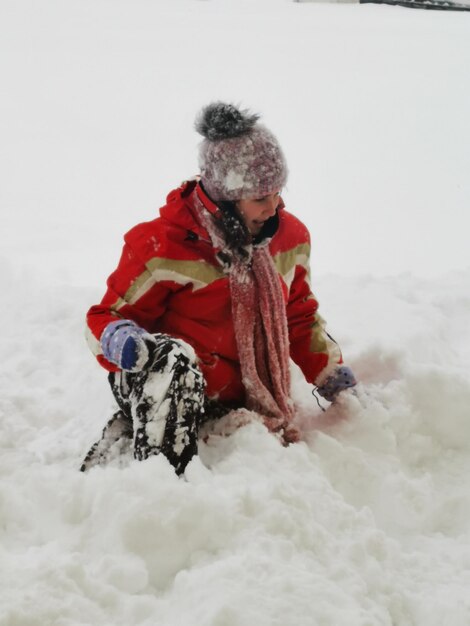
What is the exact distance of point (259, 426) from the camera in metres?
1.70

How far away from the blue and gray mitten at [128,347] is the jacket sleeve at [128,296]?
0.08 metres

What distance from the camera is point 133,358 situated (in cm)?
154

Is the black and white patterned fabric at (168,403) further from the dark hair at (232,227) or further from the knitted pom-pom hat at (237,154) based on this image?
the knitted pom-pom hat at (237,154)

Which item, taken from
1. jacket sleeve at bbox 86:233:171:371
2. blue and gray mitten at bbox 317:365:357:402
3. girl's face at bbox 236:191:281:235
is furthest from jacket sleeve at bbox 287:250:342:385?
jacket sleeve at bbox 86:233:171:371

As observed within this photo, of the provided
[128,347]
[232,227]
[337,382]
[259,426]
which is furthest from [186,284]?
[337,382]

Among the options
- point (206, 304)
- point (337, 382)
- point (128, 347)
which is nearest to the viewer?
point (128, 347)

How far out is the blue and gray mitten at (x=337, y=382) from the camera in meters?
2.01

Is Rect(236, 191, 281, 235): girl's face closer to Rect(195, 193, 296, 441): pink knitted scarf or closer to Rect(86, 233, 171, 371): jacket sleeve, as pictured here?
Rect(195, 193, 296, 441): pink knitted scarf

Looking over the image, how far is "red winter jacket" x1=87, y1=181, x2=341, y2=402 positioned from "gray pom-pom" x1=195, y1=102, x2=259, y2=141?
0.51 feet

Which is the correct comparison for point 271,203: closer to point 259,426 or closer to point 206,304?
point 206,304

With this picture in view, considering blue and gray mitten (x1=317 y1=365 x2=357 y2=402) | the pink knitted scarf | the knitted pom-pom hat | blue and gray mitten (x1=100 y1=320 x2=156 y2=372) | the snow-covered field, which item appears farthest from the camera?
blue and gray mitten (x1=317 y1=365 x2=357 y2=402)

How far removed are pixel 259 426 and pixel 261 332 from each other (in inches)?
11.1

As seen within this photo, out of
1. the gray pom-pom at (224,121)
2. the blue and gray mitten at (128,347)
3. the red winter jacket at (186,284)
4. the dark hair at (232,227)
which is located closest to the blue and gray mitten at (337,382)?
the red winter jacket at (186,284)

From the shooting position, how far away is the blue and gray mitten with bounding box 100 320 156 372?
1542 millimetres
